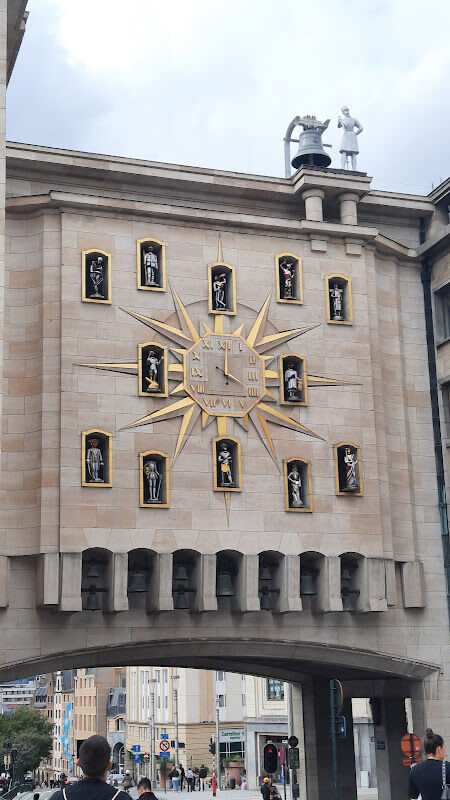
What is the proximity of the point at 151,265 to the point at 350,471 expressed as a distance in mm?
9621

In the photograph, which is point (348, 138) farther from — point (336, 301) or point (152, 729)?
point (152, 729)

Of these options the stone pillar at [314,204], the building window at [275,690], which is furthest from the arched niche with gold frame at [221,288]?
the building window at [275,690]

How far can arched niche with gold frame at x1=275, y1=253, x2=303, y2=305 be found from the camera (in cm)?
3881

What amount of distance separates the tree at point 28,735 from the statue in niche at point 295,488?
280 feet

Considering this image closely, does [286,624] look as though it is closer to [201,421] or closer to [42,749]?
[201,421]

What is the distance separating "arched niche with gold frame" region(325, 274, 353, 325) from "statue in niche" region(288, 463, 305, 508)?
576 cm

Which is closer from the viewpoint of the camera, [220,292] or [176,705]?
[220,292]

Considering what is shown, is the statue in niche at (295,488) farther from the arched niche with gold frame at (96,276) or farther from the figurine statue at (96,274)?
the figurine statue at (96,274)

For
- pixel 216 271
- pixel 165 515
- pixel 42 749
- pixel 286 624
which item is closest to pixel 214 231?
pixel 216 271

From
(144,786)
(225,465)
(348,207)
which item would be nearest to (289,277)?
(348,207)

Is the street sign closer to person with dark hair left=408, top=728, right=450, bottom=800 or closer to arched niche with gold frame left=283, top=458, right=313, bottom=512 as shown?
arched niche with gold frame left=283, top=458, right=313, bottom=512

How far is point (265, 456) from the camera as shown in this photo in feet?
120

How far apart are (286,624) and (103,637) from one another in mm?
6086

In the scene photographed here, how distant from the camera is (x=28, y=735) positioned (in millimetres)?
117562
